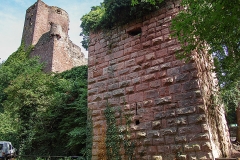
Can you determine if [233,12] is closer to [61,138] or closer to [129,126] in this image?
[129,126]

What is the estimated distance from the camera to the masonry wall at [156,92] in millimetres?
4125

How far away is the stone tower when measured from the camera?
20.5 metres

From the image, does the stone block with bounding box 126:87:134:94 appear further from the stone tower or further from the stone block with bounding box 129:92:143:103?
the stone tower

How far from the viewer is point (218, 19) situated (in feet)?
11.8

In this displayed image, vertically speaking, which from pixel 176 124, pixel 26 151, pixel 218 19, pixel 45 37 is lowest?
pixel 26 151

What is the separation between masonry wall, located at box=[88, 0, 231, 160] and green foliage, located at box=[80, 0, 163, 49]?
0.16 metres

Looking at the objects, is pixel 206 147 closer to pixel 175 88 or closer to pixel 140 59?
pixel 175 88

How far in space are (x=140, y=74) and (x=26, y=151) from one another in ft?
29.7

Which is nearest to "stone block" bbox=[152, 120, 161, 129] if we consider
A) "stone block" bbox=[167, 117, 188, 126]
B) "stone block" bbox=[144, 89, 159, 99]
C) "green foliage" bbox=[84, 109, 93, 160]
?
"stone block" bbox=[167, 117, 188, 126]

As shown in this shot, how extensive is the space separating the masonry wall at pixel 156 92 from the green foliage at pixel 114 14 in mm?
159

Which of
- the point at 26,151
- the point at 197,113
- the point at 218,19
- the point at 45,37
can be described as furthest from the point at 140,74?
the point at 45,37

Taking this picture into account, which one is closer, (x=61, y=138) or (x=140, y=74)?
(x=140, y=74)

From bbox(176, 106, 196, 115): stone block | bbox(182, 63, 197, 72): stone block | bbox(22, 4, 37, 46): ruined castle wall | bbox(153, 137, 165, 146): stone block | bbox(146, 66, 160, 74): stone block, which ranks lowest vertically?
bbox(153, 137, 165, 146): stone block

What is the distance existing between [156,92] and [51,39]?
59.0ft
